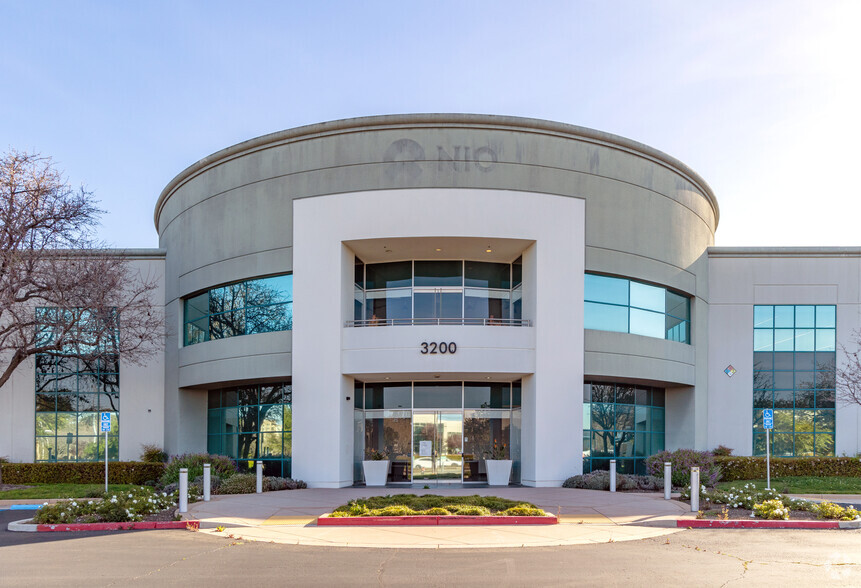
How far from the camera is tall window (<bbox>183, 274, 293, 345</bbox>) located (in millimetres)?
27828

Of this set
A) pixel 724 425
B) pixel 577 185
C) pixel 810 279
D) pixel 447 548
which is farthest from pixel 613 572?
pixel 810 279

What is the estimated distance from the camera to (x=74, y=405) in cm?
3192

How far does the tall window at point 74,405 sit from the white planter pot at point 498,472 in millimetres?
15725

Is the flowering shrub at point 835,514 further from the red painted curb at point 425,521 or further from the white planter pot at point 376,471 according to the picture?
the white planter pot at point 376,471

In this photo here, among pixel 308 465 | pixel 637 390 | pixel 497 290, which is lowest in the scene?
pixel 308 465

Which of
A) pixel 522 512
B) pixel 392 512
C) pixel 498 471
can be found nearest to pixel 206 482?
pixel 392 512

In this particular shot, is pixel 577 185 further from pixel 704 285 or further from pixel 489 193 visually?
pixel 704 285

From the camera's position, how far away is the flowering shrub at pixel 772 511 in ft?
56.1

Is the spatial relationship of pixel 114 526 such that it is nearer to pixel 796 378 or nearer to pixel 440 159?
pixel 440 159

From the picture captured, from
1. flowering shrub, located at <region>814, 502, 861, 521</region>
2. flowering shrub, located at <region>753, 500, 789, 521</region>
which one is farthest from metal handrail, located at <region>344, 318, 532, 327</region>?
flowering shrub, located at <region>814, 502, 861, 521</region>

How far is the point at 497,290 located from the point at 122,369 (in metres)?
15.8

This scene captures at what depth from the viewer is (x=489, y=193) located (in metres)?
26.3

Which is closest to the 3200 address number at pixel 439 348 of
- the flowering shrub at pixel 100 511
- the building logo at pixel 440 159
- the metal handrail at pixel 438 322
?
the metal handrail at pixel 438 322

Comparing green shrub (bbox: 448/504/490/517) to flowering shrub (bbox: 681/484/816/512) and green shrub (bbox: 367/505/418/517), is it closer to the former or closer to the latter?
green shrub (bbox: 367/505/418/517)
